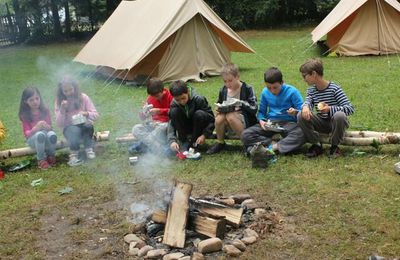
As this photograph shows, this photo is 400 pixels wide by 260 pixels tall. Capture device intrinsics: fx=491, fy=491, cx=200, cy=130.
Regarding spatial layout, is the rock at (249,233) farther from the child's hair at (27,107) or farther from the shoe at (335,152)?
the child's hair at (27,107)

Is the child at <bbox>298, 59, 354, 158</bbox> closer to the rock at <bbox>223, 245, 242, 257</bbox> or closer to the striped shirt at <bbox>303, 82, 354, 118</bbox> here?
the striped shirt at <bbox>303, 82, 354, 118</bbox>

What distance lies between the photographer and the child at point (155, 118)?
18.1 ft

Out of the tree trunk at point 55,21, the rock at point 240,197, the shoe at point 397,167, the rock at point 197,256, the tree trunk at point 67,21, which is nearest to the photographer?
the rock at point 197,256

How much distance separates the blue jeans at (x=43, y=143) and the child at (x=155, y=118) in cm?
94

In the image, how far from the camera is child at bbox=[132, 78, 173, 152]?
5.51m

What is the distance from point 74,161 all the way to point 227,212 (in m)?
2.52

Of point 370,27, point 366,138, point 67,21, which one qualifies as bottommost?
point 366,138

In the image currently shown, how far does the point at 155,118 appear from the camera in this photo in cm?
570

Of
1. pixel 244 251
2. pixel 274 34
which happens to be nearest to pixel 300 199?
pixel 244 251

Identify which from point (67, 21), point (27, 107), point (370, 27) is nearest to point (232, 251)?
point (27, 107)

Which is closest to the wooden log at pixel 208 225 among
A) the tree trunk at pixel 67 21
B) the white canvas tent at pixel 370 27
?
the white canvas tent at pixel 370 27

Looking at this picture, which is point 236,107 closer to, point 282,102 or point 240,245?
point 282,102

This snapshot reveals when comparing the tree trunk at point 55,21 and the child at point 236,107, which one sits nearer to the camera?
the child at point 236,107

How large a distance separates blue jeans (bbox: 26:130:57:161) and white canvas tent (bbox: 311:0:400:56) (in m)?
8.39
